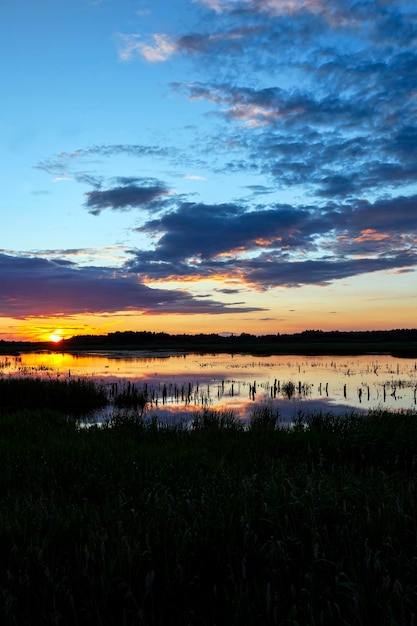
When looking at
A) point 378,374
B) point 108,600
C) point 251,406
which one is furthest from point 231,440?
point 378,374

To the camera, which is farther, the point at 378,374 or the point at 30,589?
the point at 378,374

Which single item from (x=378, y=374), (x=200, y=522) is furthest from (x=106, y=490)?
(x=378, y=374)

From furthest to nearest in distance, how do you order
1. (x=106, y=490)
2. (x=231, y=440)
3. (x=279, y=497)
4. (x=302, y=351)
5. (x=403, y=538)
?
(x=302, y=351) < (x=231, y=440) < (x=106, y=490) < (x=279, y=497) < (x=403, y=538)

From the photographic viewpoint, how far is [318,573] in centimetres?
550

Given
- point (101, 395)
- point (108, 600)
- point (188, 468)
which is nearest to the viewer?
point (108, 600)

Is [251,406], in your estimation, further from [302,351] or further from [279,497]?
[302,351]

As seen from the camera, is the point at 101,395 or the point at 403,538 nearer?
the point at 403,538

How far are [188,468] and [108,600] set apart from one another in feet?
19.8

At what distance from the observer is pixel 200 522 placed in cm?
662

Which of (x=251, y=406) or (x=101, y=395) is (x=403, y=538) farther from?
(x=101, y=395)

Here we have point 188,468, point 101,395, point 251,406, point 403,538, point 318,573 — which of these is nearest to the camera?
point 318,573

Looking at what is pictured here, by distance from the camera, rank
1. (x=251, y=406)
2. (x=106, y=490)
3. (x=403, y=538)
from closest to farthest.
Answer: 1. (x=403, y=538)
2. (x=106, y=490)
3. (x=251, y=406)

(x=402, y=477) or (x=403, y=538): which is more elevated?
(x=403, y=538)

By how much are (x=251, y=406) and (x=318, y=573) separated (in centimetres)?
2136
